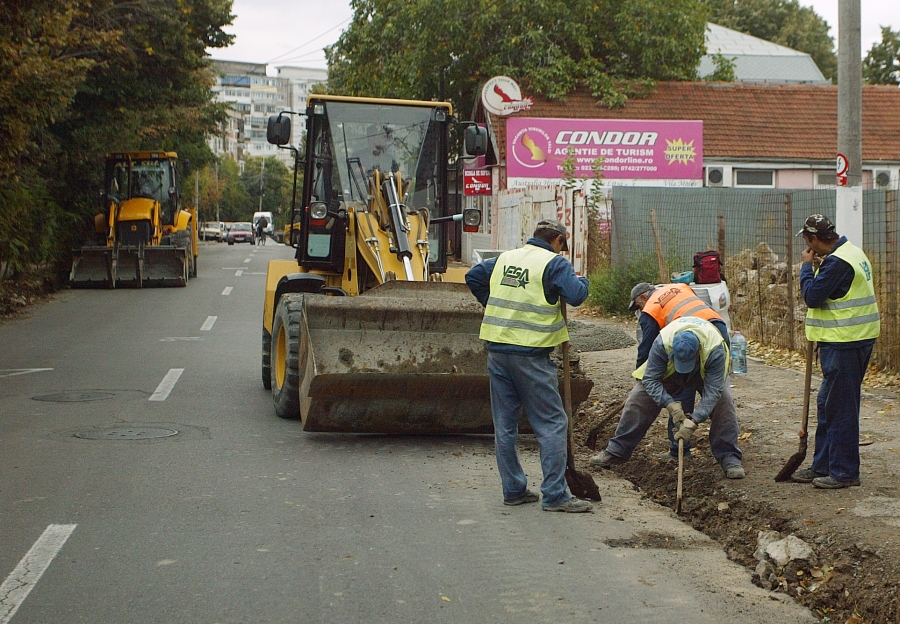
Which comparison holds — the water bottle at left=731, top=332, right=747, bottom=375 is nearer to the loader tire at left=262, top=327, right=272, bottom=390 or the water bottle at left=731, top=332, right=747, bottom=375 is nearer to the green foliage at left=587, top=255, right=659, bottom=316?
the loader tire at left=262, top=327, right=272, bottom=390

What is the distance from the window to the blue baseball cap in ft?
84.3

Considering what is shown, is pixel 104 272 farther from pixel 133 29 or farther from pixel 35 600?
pixel 35 600

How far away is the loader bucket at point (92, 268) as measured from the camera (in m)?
24.9

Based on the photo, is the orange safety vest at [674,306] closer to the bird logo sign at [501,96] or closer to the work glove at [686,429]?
the work glove at [686,429]

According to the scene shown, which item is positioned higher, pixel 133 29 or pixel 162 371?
pixel 133 29

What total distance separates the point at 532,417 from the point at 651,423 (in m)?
1.41

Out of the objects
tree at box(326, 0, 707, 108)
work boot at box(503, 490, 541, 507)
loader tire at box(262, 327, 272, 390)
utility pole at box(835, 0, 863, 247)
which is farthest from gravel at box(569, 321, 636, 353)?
tree at box(326, 0, 707, 108)

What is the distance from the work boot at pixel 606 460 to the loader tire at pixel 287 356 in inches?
107

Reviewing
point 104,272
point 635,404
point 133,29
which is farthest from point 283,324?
point 133,29

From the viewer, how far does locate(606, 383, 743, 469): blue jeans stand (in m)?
7.60

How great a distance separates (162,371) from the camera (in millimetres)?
12797

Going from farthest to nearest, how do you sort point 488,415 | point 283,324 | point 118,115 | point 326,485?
point 118,115 < point 283,324 < point 488,415 < point 326,485

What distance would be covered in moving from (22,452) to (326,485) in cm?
260

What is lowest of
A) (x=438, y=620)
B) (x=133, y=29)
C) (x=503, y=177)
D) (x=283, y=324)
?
(x=438, y=620)
